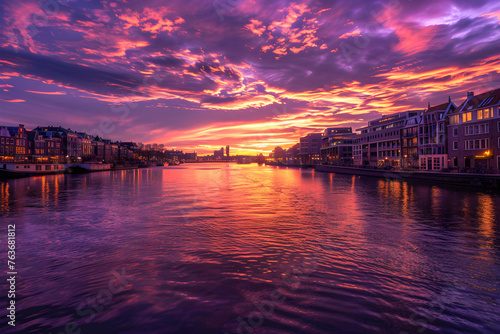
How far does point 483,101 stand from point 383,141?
56385 millimetres

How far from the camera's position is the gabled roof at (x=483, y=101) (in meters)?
55.0

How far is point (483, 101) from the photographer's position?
58250 mm

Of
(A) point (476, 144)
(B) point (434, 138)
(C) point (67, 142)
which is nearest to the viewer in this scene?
(A) point (476, 144)

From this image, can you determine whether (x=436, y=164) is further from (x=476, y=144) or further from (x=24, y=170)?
(x=24, y=170)

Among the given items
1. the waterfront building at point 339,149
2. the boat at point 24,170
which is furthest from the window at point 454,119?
the boat at point 24,170

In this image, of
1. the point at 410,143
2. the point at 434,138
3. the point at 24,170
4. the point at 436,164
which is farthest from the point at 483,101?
the point at 24,170

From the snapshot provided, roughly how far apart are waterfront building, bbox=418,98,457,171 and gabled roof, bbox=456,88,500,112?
749 centimetres

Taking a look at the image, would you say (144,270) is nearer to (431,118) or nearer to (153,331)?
(153,331)

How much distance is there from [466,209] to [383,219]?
40.0 ft

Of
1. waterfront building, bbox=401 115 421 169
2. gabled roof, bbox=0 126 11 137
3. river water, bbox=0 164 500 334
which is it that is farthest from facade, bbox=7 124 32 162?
waterfront building, bbox=401 115 421 169

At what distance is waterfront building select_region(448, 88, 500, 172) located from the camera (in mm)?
53966

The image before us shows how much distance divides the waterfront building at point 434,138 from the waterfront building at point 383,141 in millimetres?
17181

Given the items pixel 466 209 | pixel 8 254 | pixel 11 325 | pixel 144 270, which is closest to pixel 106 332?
pixel 11 325

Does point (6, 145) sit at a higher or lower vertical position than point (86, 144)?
lower
